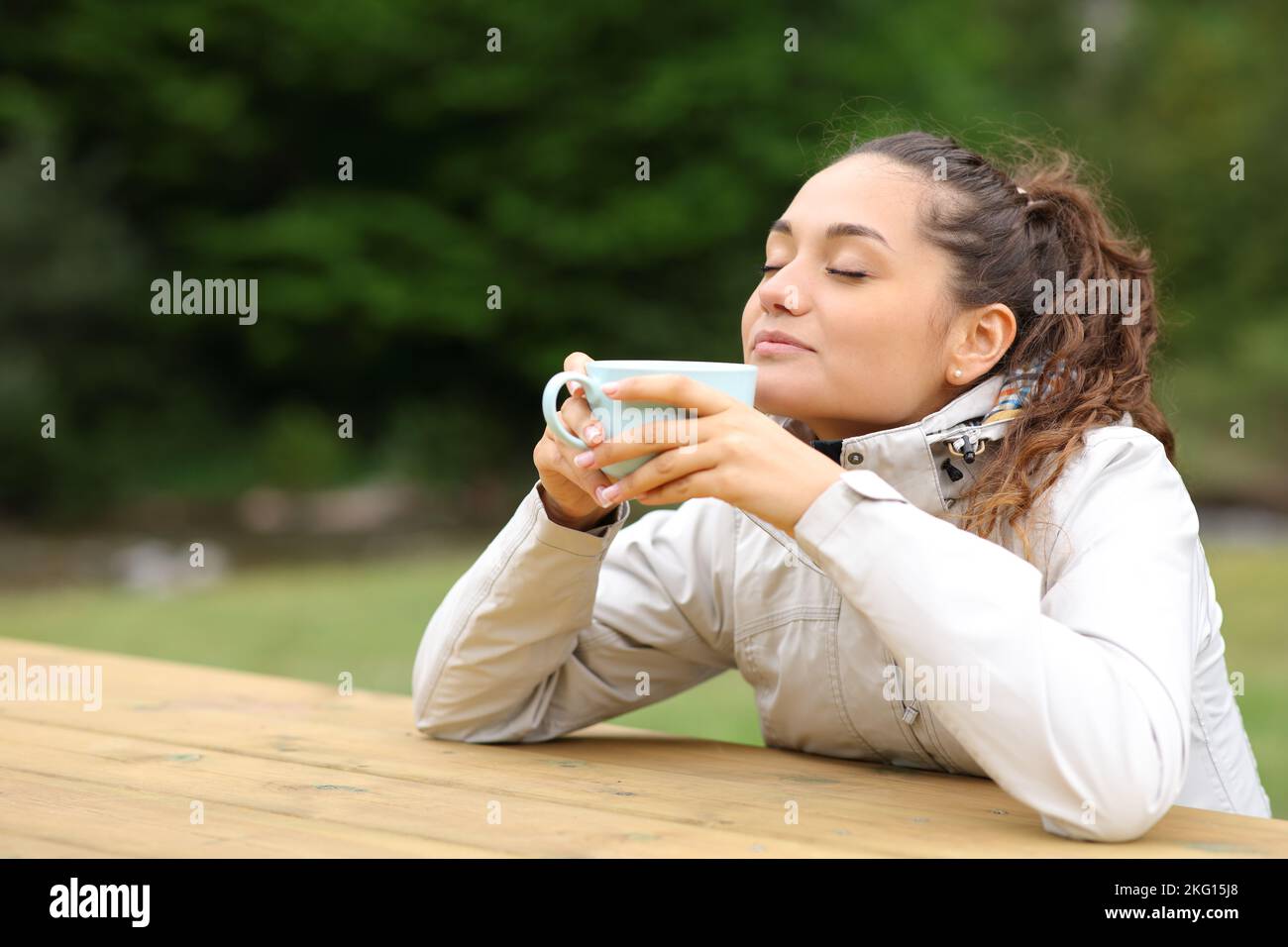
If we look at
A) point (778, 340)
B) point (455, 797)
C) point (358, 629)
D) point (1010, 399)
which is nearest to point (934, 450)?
point (1010, 399)

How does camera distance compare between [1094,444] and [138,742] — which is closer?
[1094,444]

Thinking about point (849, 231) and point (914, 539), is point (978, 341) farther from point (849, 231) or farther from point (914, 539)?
point (914, 539)

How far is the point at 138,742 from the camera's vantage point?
2422 mm

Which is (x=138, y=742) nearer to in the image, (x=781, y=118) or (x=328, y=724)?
(x=328, y=724)

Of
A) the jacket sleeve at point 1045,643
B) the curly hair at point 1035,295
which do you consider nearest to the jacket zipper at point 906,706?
the curly hair at point 1035,295

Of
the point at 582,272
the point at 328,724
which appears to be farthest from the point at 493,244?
the point at 328,724

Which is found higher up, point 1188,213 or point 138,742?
point 1188,213

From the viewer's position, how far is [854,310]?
2.27 meters

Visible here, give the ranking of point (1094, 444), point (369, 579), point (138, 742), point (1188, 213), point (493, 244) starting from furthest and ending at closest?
point (1188, 213)
point (493, 244)
point (369, 579)
point (138, 742)
point (1094, 444)

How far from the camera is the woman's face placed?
2.26m

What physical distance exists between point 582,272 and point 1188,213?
27.3 ft

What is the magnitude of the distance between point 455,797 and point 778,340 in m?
0.83


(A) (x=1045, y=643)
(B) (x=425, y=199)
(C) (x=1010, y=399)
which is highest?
(B) (x=425, y=199)

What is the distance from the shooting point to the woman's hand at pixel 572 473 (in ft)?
6.55
